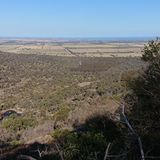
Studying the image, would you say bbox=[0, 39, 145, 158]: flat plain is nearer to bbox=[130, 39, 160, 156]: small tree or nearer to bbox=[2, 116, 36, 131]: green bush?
bbox=[2, 116, 36, 131]: green bush

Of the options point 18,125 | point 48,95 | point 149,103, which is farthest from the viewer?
point 48,95

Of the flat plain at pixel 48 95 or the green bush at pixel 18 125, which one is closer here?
the flat plain at pixel 48 95

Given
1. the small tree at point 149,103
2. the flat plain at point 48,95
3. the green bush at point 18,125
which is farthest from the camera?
the green bush at point 18,125

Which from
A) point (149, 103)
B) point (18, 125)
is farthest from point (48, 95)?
point (149, 103)

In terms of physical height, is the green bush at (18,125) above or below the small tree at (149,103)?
below

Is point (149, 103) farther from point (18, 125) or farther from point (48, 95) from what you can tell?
point (48, 95)

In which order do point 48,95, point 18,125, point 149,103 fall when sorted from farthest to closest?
point 48,95, point 18,125, point 149,103

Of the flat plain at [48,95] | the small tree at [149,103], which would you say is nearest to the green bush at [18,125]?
the flat plain at [48,95]

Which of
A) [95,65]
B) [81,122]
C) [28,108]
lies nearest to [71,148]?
[81,122]

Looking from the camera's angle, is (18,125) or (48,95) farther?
(48,95)

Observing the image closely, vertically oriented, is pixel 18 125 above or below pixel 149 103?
below

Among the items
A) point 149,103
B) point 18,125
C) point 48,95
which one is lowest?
point 48,95

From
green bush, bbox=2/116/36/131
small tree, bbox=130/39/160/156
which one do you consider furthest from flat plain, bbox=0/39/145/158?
small tree, bbox=130/39/160/156

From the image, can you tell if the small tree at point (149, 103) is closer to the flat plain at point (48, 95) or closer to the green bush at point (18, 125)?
the flat plain at point (48, 95)
